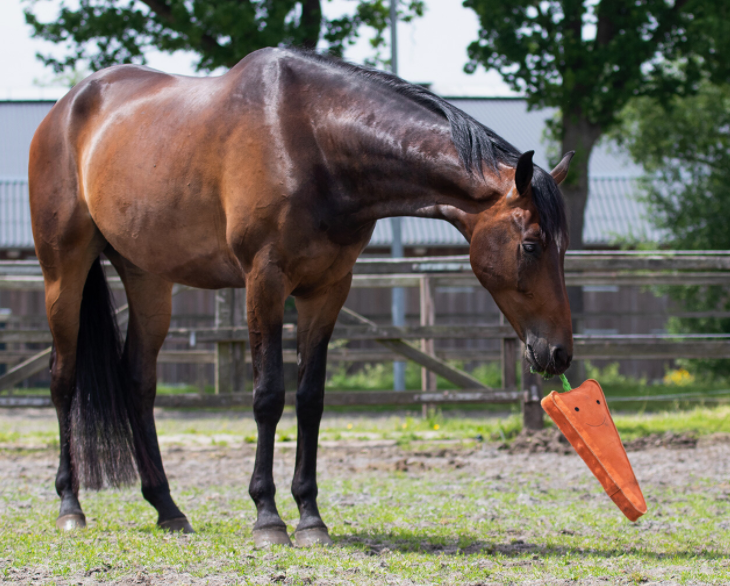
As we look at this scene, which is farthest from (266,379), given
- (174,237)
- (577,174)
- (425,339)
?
(577,174)

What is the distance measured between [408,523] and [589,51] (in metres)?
8.89

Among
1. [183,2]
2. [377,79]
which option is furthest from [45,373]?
[377,79]

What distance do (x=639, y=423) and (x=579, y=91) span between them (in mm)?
5487

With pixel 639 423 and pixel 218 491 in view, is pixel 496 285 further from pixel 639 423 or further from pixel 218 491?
pixel 639 423

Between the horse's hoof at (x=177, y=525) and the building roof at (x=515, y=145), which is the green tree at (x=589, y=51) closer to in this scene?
the building roof at (x=515, y=145)

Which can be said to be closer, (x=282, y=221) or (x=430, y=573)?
(x=430, y=573)

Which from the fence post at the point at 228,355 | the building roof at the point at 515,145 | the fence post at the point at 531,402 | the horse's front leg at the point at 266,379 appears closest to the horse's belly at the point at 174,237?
the horse's front leg at the point at 266,379

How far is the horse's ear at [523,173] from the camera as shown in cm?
267

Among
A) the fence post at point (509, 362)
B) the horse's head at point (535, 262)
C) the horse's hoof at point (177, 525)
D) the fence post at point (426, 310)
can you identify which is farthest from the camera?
the fence post at point (426, 310)

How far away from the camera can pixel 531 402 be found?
7.12m

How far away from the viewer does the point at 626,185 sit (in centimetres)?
2131

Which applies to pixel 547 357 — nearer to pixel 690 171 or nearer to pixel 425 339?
pixel 425 339

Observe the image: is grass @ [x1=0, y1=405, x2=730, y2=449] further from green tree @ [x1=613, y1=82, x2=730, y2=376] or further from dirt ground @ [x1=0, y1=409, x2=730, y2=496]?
green tree @ [x1=613, y1=82, x2=730, y2=376]

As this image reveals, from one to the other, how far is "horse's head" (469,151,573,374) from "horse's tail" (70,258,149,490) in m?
2.09
